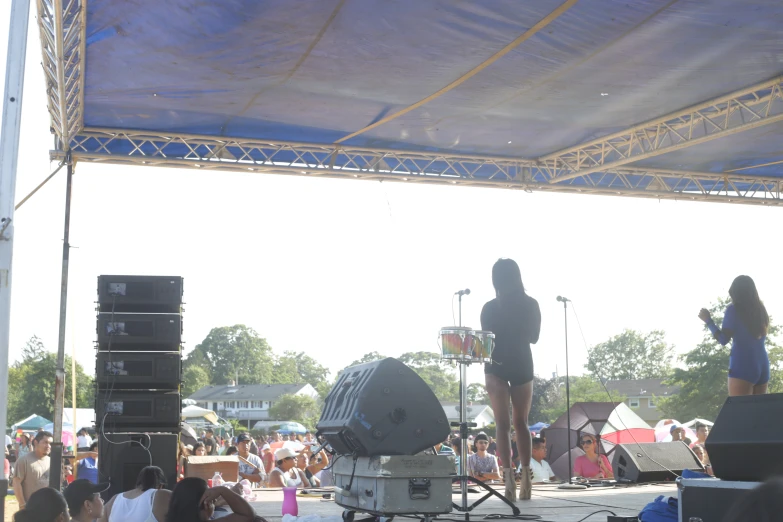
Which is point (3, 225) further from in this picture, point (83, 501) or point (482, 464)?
point (482, 464)

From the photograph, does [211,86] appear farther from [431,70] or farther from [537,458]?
[537,458]

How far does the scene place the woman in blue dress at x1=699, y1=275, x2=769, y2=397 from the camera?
5.40m

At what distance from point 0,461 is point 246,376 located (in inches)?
3921

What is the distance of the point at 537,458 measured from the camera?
34.8 ft

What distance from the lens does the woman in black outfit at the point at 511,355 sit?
544 centimetres

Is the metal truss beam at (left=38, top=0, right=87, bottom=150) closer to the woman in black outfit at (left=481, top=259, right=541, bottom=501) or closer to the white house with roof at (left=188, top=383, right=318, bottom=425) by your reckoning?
the woman in black outfit at (left=481, top=259, right=541, bottom=501)

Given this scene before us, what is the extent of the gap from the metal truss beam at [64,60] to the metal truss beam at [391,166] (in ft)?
1.55

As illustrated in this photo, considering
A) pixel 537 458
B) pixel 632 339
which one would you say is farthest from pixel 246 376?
pixel 537 458

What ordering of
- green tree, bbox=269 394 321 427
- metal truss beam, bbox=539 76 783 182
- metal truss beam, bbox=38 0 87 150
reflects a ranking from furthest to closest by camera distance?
green tree, bbox=269 394 321 427
metal truss beam, bbox=539 76 783 182
metal truss beam, bbox=38 0 87 150

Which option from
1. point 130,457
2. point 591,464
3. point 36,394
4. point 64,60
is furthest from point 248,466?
point 36,394

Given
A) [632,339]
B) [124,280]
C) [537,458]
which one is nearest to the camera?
[124,280]

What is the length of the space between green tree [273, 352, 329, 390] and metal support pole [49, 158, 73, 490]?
9765 centimetres

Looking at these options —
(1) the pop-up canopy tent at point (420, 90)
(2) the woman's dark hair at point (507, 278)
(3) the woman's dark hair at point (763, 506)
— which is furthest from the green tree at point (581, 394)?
(3) the woman's dark hair at point (763, 506)

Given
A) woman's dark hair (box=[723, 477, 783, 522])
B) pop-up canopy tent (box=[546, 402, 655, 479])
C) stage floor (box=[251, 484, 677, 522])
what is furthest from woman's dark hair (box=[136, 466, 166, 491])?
pop-up canopy tent (box=[546, 402, 655, 479])
